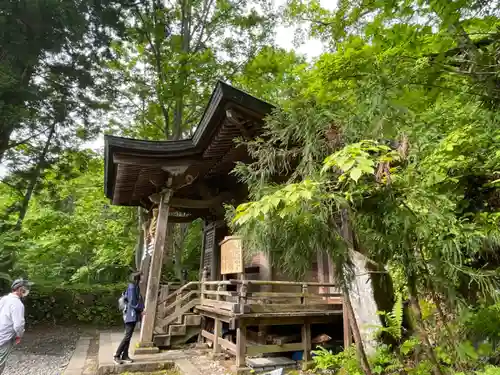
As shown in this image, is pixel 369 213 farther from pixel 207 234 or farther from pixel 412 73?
pixel 207 234

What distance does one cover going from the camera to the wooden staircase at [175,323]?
23.0 feet

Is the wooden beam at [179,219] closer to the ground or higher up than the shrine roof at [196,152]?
closer to the ground

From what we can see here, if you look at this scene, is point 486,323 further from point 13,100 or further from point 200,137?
point 13,100

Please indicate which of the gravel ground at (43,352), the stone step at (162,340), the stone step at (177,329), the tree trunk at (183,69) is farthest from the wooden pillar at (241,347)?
the tree trunk at (183,69)

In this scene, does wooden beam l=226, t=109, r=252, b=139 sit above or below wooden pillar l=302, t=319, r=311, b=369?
above

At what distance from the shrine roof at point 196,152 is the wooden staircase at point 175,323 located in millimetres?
2637

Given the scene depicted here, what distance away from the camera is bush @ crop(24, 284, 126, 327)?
11.5 m

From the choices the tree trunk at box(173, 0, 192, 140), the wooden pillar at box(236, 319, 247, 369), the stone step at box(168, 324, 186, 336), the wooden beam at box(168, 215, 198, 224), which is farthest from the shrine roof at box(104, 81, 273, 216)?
the tree trunk at box(173, 0, 192, 140)

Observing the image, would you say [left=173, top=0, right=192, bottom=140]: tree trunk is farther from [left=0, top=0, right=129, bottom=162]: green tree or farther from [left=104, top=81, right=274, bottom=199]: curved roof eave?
[left=104, top=81, right=274, bottom=199]: curved roof eave

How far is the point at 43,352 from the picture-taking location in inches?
318

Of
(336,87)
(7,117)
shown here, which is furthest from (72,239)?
(336,87)

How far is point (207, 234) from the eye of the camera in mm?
10062

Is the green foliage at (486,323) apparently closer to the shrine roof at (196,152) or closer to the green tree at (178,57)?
the shrine roof at (196,152)

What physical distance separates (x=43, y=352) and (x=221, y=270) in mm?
5217
